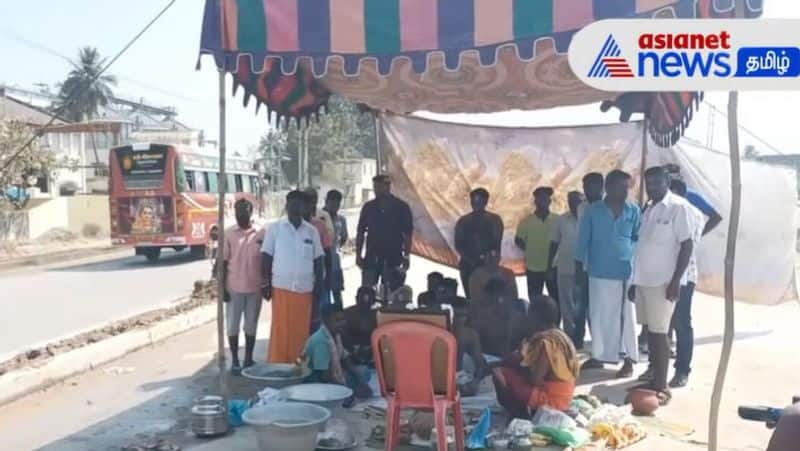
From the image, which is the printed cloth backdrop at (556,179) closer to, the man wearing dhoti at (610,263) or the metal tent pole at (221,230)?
the man wearing dhoti at (610,263)

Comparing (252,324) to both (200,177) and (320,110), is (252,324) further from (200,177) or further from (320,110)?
(200,177)

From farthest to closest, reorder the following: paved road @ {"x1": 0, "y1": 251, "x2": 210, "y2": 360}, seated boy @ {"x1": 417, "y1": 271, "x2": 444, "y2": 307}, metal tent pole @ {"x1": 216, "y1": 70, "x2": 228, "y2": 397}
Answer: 1. paved road @ {"x1": 0, "y1": 251, "x2": 210, "y2": 360}
2. seated boy @ {"x1": 417, "y1": 271, "x2": 444, "y2": 307}
3. metal tent pole @ {"x1": 216, "y1": 70, "x2": 228, "y2": 397}

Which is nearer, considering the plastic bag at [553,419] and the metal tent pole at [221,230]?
the plastic bag at [553,419]

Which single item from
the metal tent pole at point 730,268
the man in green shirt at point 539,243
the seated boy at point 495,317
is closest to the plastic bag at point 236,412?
the seated boy at point 495,317

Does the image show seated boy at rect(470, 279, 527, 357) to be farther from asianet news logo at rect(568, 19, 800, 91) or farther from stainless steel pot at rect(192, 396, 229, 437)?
asianet news logo at rect(568, 19, 800, 91)

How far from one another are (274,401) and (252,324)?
5.30 ft

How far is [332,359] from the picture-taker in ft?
19.2

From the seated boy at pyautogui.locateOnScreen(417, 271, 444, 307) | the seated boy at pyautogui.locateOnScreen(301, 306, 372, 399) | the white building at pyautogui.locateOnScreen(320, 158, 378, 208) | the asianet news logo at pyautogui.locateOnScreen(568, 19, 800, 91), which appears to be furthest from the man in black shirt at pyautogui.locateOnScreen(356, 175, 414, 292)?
the white building at pyautogui.locateOnScreen(320, 158, 378, 208)

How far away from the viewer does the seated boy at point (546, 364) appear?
4.84 meters

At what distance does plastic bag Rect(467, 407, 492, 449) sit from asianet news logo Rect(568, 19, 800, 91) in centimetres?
256

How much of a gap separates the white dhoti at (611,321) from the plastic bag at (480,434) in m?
1.91

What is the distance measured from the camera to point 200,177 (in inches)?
792

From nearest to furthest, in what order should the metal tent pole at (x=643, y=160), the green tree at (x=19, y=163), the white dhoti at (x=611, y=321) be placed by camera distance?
the white dhoti at (x=611, y=321) < the metal tent pole at (x=643, y=160) < the green tree at (x=19, y=163)

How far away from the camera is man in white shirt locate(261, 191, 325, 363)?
20.8 feet
